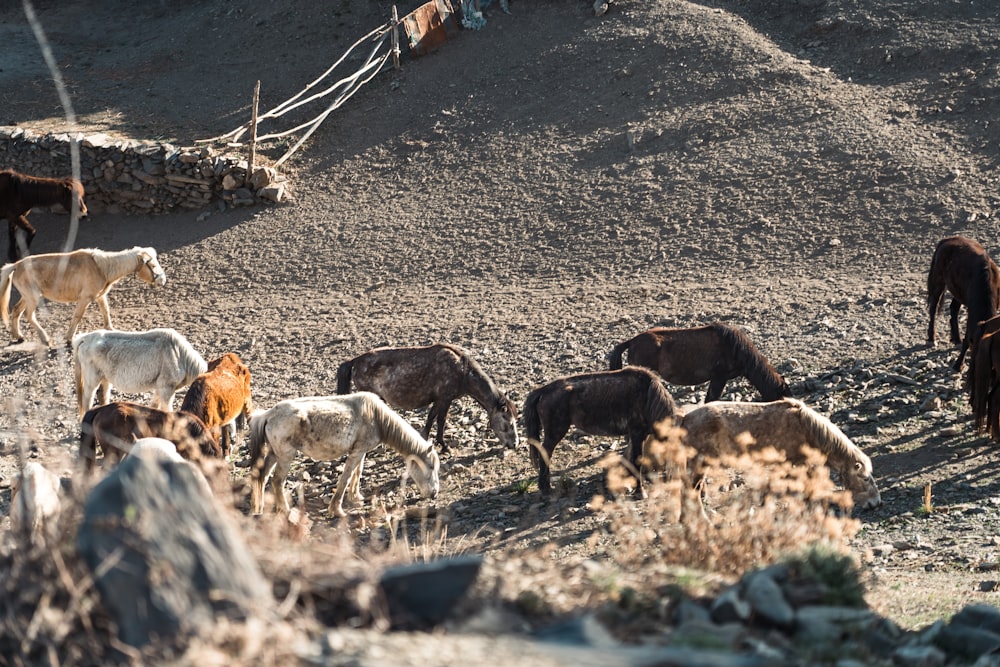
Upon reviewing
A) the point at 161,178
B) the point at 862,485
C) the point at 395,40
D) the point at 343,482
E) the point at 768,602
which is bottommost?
the point at 862,485

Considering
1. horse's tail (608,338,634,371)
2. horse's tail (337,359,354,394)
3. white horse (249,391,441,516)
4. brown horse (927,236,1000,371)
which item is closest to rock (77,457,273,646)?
white horse (249,391,441,516)

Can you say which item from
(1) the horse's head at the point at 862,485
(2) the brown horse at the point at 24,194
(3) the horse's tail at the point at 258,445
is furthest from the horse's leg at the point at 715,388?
(2) the brown horse at the point at 24,194

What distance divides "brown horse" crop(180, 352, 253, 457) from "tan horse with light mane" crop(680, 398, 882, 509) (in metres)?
4.60

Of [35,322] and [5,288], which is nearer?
[35,322]

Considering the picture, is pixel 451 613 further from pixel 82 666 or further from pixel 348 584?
pixel 82 666

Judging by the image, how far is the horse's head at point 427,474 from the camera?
10711 mm

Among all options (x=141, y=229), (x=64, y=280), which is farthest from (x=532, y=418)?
(x=141, y=229)

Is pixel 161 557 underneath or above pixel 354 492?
above

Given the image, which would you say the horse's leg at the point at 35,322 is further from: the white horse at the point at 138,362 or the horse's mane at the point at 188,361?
the horse's mane at the point at 188,361

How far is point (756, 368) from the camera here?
39.1 ft

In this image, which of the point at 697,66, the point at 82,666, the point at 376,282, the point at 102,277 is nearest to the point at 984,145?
the point at 697,66

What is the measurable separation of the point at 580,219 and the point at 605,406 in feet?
23.6

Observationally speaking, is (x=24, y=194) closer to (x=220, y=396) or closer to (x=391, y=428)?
(x=220, y=396)

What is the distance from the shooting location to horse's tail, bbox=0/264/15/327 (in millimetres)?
15539
